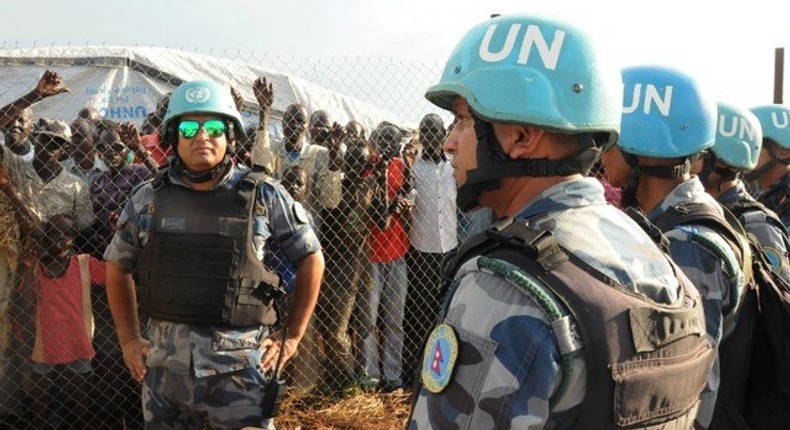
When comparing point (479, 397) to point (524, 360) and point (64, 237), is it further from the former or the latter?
point (64, 237)

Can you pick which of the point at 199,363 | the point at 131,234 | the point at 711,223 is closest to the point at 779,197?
the point at 711,223

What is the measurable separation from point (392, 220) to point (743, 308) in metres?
3.68

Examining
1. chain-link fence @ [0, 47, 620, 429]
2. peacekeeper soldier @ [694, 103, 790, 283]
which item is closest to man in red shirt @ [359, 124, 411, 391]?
chain-link fence @ [0, 47, 620, 429]

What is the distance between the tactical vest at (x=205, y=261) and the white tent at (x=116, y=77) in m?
4.81

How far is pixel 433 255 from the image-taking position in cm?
582

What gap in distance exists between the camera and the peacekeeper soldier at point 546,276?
3.70 ft

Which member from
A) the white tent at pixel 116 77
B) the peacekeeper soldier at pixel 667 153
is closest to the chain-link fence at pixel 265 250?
the peacekeeper soldier at pixel 667 153

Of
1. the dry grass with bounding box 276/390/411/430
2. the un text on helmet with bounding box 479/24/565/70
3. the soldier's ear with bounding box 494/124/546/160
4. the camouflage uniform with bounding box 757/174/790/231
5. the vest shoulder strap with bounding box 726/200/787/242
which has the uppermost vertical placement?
the un text on helmet with bounding box 479/24/565/70

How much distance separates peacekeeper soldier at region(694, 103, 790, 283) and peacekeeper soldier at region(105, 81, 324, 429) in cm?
168

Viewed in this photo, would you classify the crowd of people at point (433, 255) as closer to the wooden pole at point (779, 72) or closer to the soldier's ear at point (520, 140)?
the soldier's ear at point (520, 140)

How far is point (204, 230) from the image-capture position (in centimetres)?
309

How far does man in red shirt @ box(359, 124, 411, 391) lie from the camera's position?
5.59 m

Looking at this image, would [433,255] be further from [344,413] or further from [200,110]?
[200,110]

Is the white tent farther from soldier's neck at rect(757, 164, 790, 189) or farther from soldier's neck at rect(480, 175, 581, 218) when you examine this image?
soldier's neck at rect(480, 175, 581, 218)
